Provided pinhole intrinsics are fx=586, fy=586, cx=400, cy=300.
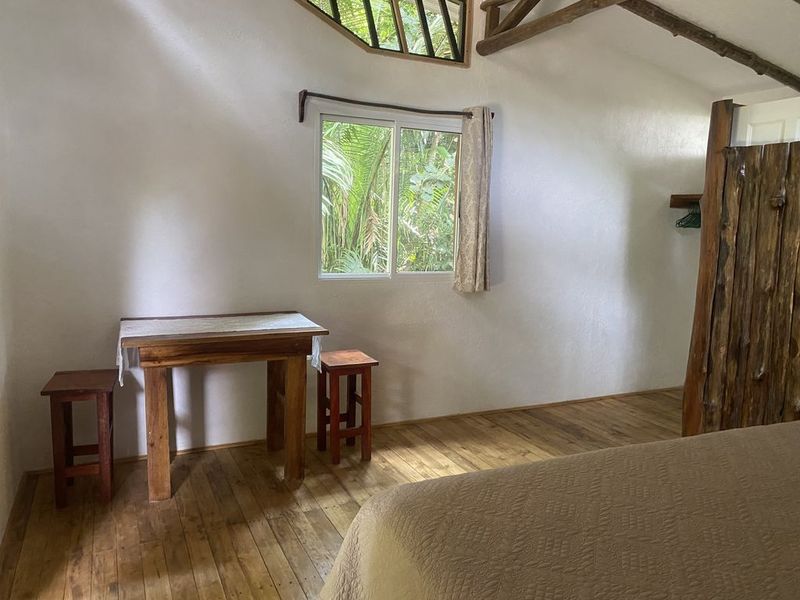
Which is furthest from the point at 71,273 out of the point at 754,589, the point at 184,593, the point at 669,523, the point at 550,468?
the point at 754,589

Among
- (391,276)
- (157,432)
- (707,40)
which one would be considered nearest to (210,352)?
(157,432)

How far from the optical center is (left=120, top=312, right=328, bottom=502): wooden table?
2.57 metres

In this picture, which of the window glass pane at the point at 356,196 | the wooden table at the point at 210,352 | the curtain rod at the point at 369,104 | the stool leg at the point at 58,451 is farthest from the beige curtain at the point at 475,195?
the stool leg at the point at 58,451

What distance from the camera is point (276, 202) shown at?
3273 millimetres

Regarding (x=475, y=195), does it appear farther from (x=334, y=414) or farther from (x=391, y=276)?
(x=334, y=414)

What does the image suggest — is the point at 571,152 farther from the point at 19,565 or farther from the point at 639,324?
the point at 19,565

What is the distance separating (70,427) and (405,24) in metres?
2.87

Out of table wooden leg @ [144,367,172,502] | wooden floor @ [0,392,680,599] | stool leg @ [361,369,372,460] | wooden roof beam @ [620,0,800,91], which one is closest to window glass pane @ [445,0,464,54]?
wooden roof beam @ [620,0,800,91]

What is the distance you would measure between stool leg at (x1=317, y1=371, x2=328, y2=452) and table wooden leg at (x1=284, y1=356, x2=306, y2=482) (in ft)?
1.31

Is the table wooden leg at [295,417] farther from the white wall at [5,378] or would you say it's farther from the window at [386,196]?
the white wall at [5,378]

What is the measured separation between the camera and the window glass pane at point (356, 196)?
136 inches

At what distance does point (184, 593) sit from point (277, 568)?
33 cm

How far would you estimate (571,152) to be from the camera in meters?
4.11

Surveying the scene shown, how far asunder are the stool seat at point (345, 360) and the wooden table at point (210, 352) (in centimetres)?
25
